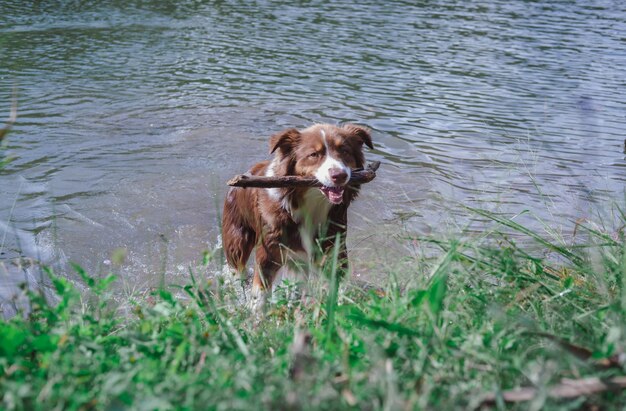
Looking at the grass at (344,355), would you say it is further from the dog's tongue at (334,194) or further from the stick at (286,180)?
the dog's tongue at (334,194)

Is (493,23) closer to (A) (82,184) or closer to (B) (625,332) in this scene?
(A) (82,184)

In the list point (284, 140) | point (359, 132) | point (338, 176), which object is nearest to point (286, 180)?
point (338, 176)

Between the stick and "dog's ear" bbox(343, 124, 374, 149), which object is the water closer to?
the stick

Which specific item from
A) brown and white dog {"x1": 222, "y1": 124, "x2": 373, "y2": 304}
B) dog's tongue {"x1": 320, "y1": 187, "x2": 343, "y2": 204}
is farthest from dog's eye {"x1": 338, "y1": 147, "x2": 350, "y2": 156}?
dog's tongue {"x1": 320, "y1": 187, "x2": 343, "y2": 204}

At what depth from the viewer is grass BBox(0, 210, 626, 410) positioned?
2223mm

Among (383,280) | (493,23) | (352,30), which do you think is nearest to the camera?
(383,280)

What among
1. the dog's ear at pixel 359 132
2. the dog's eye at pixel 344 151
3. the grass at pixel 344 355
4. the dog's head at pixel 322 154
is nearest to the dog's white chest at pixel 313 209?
the dog's head at pixel 322 154

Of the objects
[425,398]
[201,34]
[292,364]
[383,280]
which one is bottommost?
[201,34]

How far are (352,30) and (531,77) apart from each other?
566 centimetres

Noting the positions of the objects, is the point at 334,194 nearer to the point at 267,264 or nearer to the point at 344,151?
the point at 344,151

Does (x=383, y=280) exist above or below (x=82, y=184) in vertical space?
above

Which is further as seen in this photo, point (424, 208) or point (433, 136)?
point (433, 136)

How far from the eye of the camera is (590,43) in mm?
17281

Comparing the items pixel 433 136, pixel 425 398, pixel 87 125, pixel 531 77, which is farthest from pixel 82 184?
pixel 531 77
